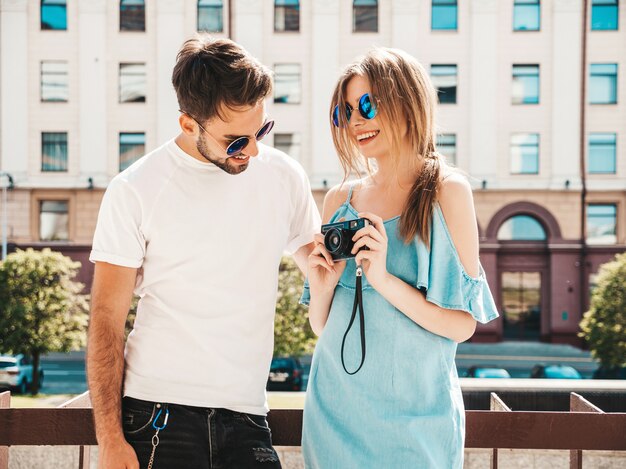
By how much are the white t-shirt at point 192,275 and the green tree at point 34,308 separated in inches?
670

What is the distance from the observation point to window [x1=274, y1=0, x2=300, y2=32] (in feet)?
80.6

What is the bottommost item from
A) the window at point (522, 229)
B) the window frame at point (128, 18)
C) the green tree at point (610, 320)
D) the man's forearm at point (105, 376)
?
the green tree at point (610, 320)

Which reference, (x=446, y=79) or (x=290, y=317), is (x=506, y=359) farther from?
(x=290, y=317)

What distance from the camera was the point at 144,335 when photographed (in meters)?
1.93

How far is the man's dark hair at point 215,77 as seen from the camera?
6.15 ft

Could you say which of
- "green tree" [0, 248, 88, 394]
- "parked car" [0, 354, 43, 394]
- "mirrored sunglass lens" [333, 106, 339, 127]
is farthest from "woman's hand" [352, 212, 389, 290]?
"parked car" [0, 354, 43, 394]

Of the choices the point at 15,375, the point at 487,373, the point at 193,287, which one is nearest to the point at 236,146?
the point at 193,287

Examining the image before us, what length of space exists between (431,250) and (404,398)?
1.24 feet

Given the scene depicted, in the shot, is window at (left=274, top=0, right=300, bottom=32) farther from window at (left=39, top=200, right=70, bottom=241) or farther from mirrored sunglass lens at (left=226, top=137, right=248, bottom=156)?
mirrored sunglass lens at (left=226, top=137, right=248, bottom=156)

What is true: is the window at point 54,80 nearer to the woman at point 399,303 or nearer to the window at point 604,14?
the window at point 604,14

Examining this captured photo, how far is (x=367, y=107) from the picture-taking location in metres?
1.90

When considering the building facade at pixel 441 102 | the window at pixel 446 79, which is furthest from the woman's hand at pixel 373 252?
the window at pixel 446 79

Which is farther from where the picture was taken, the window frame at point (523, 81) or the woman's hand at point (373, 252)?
the window frame at point (523, 81)

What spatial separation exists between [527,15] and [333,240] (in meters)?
24.7
